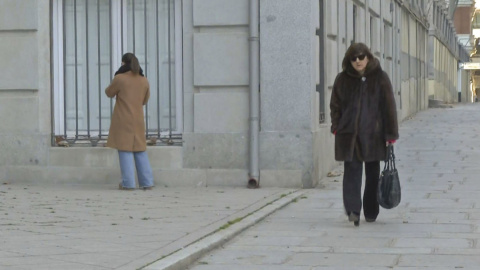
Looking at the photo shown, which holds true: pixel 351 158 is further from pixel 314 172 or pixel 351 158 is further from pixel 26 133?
pixel 26 133

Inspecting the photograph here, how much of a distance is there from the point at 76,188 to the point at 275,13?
3.24 m

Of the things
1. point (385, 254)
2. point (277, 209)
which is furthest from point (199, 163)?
point (385, 254)

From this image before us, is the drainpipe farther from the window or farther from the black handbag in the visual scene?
the black handbag

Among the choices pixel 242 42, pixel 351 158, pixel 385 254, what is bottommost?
pixel 385 254

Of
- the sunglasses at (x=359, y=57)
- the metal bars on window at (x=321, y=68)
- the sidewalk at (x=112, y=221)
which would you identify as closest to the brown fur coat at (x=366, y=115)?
the sunglasses at (x=359, y=57)

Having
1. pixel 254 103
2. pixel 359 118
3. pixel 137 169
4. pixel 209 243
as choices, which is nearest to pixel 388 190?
pixel 359 118

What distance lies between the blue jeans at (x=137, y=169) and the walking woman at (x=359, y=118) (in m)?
3.72

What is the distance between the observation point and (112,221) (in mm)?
10133

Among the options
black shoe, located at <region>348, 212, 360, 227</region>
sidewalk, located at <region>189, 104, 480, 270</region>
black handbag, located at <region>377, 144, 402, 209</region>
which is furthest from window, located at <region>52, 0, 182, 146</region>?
black handbag, located at <region>377, 144, 402, 209</region>

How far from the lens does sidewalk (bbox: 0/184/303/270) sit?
7.98 metres

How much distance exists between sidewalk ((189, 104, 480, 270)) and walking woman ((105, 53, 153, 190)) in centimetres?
210

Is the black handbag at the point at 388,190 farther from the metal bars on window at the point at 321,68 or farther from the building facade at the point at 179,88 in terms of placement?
the metal bars on window at the point at 321,68

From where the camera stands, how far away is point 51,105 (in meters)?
14.5

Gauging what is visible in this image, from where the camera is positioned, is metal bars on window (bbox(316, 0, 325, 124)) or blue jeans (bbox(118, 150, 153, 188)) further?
metal bars on window (bbox(316, 0, 325, 124))
